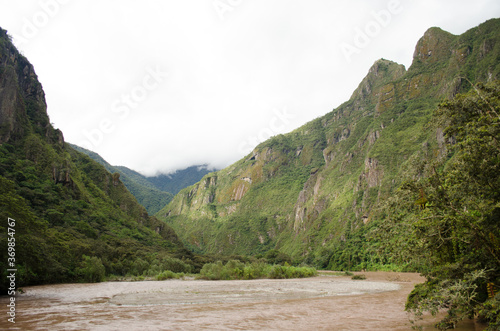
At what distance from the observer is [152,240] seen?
108 m

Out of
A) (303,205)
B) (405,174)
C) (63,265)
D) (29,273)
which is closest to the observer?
(405,174)

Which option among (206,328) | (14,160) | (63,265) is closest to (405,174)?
(206,328)

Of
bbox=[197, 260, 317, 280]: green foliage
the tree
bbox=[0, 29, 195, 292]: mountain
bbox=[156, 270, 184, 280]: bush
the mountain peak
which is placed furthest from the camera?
the mountain peak

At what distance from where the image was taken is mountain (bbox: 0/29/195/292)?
35781mm

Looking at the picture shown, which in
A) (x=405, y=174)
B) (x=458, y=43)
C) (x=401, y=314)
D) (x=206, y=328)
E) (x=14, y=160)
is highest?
(x=458, y=43)

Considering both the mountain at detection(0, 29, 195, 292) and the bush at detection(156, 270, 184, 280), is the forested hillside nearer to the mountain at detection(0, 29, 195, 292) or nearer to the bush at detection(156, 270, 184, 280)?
the mountain at detection(0, 29, 195, 292)

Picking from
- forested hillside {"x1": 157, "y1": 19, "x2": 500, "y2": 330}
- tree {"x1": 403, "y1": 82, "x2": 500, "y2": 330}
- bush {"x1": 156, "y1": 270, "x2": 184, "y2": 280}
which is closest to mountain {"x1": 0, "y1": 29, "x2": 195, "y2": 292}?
bush {"x1": 156, "y1": 270, "x2": 184, "y2": 280}

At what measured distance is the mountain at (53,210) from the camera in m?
35.8

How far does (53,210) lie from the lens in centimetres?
6869

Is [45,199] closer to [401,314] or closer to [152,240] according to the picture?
[152,240]

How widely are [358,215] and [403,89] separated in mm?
99887

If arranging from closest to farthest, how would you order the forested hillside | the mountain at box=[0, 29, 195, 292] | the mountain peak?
1. the forested hillside
2. the mountain at box=[0, 29, 195, 292]
3. the mountain peak

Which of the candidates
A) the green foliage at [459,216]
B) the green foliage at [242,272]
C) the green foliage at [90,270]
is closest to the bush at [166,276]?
the green foliage at [242,272]

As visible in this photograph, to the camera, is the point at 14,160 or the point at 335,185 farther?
the point at 335,185
